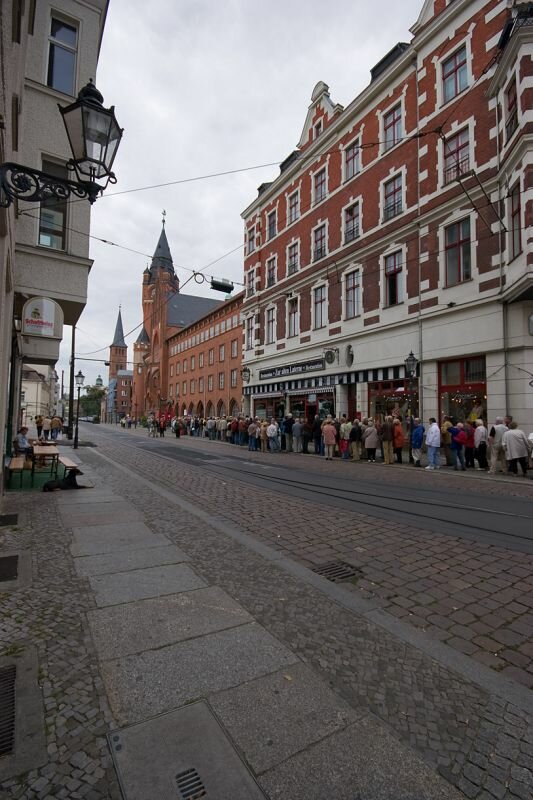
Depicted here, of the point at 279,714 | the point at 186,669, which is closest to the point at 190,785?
the point at 279,714

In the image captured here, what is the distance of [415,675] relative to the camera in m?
2.62

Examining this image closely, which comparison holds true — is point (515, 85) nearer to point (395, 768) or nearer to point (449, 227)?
point (449, 227)

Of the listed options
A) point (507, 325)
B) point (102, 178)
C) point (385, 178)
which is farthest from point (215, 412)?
point (102, 178)

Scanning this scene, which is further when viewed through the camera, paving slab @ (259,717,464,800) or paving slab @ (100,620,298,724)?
paving slab @ (100,620,298,724)

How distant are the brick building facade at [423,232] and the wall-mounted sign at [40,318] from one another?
42.0 feet

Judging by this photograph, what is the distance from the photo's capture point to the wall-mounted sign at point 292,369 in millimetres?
24578

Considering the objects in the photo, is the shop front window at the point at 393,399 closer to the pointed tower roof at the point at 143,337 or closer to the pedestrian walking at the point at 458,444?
the pedestrian walking at the point at 458,444

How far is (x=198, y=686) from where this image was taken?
2.41 metres

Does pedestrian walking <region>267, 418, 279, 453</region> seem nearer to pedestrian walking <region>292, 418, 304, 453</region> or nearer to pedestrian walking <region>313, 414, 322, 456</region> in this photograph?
pedestrian walking <region>292, 418, 304, 453</region>

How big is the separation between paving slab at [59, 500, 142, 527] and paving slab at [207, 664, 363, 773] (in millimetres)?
4448

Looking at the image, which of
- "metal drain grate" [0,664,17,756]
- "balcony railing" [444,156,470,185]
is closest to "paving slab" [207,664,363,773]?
"metal drain grate" [0,664,17,756]

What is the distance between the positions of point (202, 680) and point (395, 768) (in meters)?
1.15

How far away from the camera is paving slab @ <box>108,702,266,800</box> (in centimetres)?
174

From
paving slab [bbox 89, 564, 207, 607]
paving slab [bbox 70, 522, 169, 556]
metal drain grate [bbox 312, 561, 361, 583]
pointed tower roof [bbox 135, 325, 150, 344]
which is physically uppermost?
pointed tower roof [bbox 135, 325, 150, 344]
